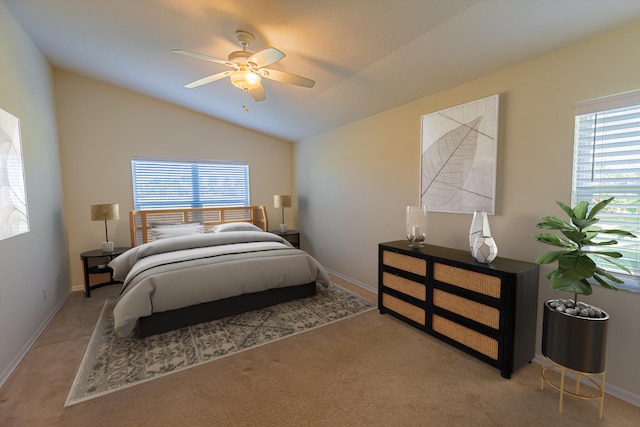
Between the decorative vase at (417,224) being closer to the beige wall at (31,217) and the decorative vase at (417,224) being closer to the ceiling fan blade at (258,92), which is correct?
the ceiling fan blade at (258,92)

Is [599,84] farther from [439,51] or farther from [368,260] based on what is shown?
[368,260]

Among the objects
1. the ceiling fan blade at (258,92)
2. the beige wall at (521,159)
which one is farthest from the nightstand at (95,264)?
the beige wall at (521,159)

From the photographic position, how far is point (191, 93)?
400cm

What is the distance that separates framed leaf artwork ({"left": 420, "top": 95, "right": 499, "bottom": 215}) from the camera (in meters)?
2.53

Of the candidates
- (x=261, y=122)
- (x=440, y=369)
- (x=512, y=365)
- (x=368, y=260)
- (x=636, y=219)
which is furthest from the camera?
(x=261, y=122)

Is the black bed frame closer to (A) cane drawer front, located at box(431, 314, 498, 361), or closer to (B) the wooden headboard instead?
(A) cane drawer front, located at box(431, 314, 498, 361)

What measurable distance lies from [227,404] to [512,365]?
79.1 inches

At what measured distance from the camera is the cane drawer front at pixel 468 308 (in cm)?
215

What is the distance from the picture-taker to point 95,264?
4.08 metres

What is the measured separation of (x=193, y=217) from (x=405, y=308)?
12.4ft

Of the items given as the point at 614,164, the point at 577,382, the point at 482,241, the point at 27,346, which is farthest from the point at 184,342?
the point at 614,164

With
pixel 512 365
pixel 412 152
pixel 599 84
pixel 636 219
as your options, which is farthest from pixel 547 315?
pixel 412 152

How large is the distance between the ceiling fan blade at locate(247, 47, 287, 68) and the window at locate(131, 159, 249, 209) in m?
3.16

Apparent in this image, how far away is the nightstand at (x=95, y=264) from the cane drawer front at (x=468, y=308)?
404cm
